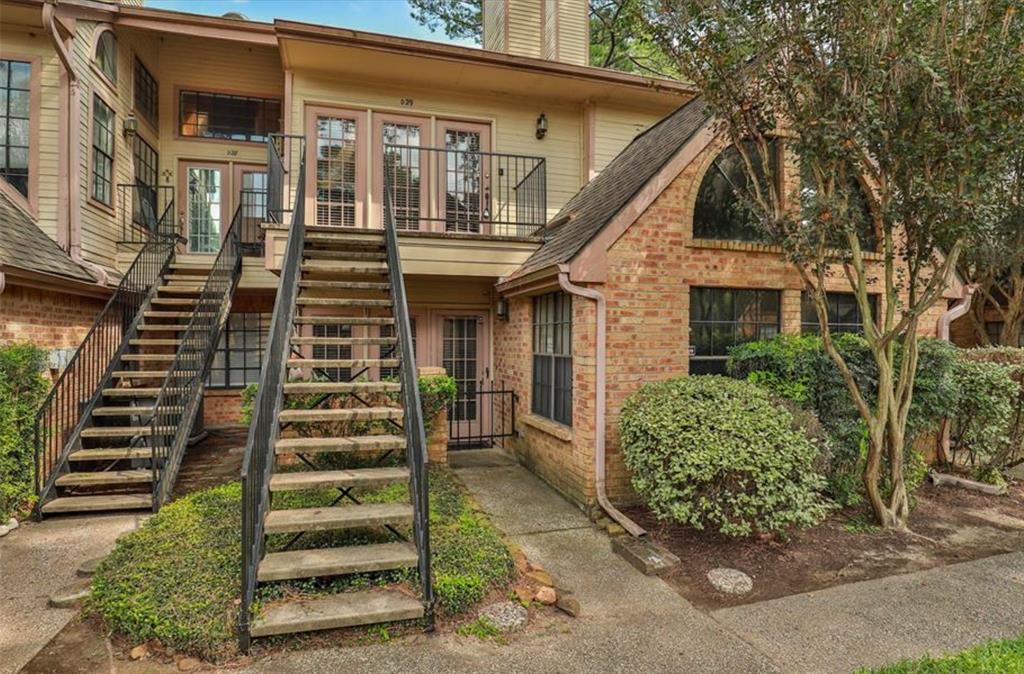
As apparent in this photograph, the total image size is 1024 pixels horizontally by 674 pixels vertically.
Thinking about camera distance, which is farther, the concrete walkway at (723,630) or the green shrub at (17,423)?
the green shrub at (17,423)

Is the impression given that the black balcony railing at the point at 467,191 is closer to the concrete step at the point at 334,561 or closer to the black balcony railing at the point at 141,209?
the black balcony railing at the point at 141,209

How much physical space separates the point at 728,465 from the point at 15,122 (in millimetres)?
10066

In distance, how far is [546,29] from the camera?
1023cm

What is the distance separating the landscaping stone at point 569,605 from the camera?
375 centimetres

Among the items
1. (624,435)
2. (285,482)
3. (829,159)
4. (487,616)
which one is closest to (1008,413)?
(829,159)

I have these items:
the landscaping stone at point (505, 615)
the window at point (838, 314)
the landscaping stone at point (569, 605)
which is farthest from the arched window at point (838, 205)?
the landscaping stone at point (505, 615)

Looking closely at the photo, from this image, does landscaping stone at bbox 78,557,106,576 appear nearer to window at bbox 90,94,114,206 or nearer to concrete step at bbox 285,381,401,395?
concrete step at bbox 285,381,401,395

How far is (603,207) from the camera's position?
664 cm

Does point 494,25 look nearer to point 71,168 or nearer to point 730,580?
point 71,168

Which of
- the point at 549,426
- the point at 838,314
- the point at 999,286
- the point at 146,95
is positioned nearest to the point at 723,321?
the point at 838,314

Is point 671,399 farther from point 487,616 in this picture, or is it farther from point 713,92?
point 713,92

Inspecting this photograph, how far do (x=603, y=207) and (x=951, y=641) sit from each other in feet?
16.7

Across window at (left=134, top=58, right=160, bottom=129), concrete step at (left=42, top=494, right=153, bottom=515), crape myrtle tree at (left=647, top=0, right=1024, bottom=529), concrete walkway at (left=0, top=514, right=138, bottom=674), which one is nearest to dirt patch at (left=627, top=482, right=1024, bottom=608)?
crape myrtle tree at (left=647, top=0, right=1024, bottom=529)

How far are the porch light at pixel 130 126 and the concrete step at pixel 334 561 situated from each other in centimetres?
845
